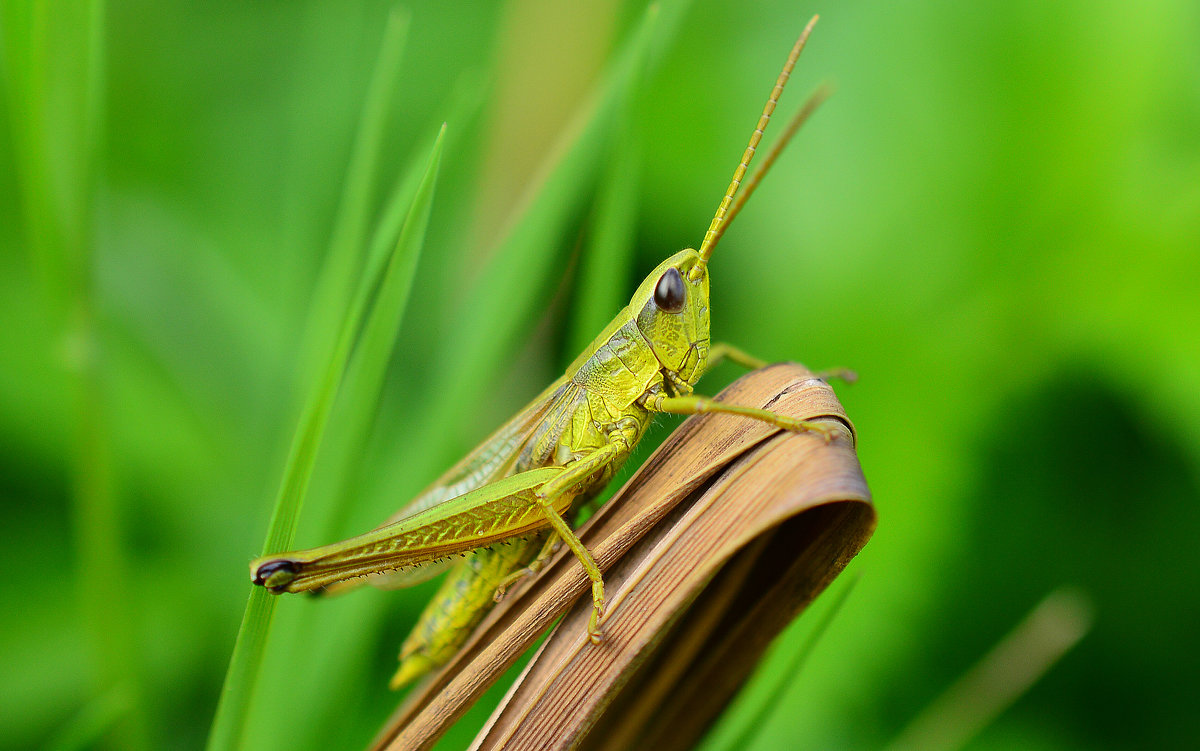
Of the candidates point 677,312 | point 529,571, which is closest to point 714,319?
point 677,312

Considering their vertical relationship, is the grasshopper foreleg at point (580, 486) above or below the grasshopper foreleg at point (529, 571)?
above

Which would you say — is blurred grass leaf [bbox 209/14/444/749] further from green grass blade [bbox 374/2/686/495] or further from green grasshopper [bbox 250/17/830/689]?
green grass blade [bbox 374/2/686/495]

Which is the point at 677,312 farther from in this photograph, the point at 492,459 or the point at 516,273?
the point at 492,459

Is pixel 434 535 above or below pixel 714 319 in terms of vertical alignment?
above

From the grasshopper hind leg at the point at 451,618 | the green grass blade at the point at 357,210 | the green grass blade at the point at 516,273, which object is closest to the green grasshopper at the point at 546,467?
the grasshopper hind leg at the point at 451,618

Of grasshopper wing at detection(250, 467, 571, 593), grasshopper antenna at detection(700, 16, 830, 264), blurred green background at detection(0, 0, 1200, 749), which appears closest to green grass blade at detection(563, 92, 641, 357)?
blurred green background at detection(0, 0, 1200, 749)

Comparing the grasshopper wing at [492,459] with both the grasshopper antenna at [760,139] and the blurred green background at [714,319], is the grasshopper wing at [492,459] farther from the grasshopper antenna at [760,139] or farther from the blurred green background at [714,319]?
the grasshopper antenna at [760,139]

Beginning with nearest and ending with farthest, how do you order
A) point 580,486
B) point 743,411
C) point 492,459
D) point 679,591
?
point 679,591 → point 743,411 → point 580,486 → point 492,459

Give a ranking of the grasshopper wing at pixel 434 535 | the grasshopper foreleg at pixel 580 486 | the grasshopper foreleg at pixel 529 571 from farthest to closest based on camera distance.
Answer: the grasshopper foreleg at pixel 529 571, the grasshopper wing at pixel 434 535, the grasshopper foreleg at pixel 580 486
